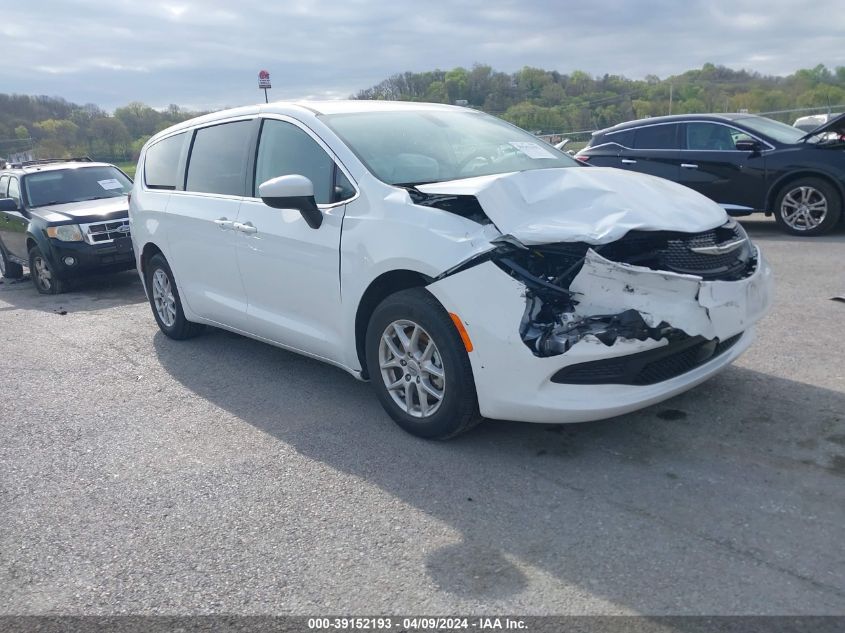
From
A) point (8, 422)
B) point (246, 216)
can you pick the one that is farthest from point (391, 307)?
point (8, 422)

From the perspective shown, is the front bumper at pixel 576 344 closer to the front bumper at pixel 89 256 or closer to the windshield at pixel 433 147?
the windshield at pixel 433 147

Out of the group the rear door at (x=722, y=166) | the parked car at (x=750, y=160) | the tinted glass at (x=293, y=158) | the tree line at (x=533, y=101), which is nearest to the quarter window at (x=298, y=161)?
the tinted glass at (x=293, y=158)

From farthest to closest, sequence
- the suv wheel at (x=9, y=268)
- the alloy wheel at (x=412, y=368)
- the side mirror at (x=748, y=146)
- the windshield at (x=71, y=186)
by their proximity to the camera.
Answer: the suv wheel at (x=9, y=268) → the windshield at (x=71, y=186) → the side mirror at (x=748, y=146) → the alloy wheel at (x=412, y=368)

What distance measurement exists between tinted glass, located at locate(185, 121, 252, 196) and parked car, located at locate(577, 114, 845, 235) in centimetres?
613

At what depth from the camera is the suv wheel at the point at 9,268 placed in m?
11.6

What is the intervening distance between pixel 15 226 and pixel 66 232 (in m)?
1.59

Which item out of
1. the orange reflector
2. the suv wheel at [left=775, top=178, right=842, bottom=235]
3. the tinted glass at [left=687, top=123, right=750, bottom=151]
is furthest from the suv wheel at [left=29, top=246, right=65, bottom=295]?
the suv wheel at [left=775, top=178, right=842, bottom=235]

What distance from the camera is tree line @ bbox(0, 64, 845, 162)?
1167cm

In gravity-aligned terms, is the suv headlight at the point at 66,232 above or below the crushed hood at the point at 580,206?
below

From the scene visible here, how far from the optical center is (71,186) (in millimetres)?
10914

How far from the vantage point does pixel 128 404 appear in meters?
5.12

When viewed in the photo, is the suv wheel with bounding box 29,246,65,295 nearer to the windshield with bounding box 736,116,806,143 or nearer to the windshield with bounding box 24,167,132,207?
the windshield with bounding box 24,167,132,207

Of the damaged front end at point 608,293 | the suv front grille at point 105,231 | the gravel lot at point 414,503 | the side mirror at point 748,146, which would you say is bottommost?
the gravel lot at point 414,503

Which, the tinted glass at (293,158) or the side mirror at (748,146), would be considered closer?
the tinted glass at (293,158)
